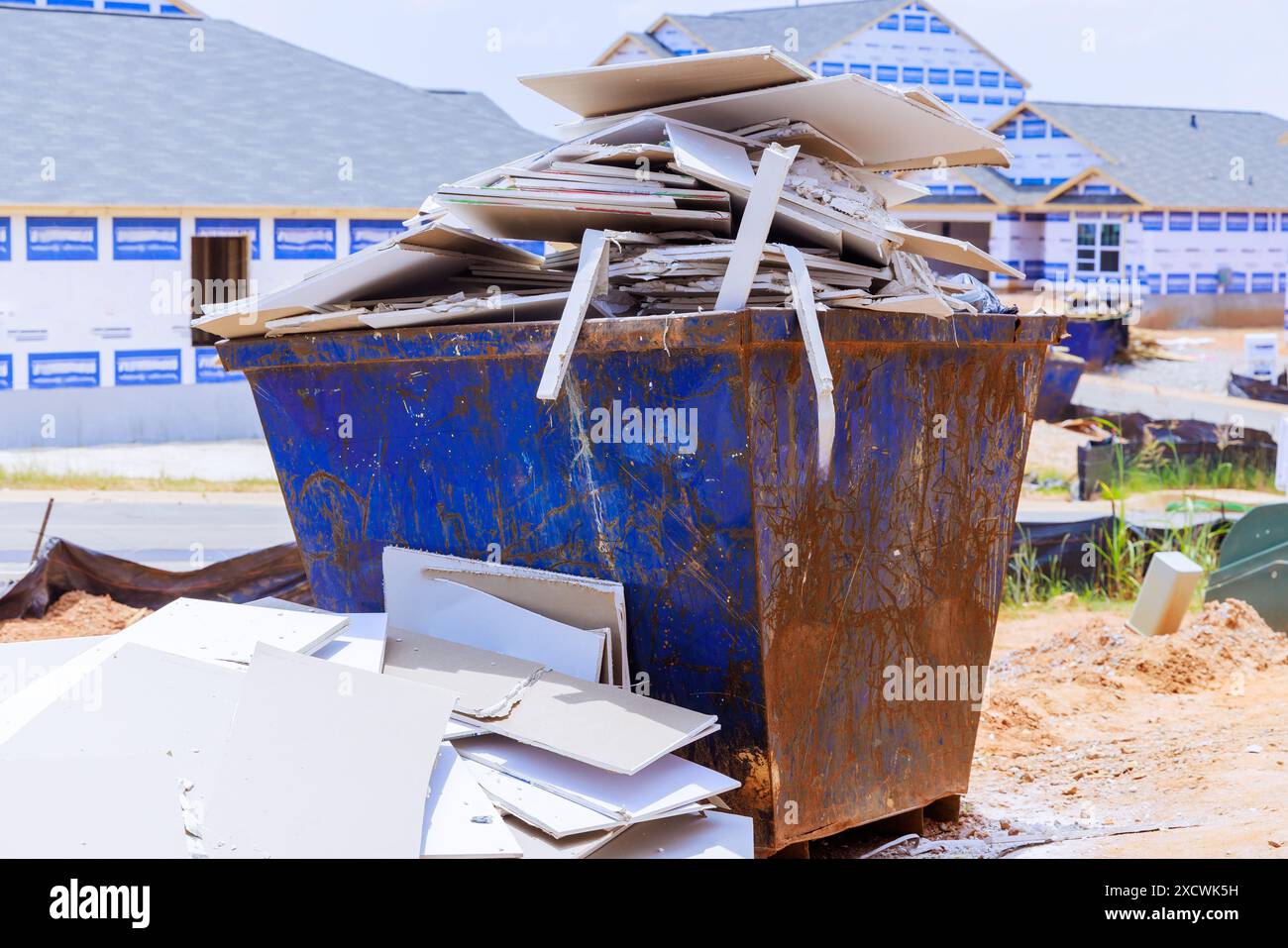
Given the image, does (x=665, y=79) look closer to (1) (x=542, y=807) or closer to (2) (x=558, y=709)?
(2) (x=558, y=709)

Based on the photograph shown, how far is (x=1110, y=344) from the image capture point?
2819 centimetres

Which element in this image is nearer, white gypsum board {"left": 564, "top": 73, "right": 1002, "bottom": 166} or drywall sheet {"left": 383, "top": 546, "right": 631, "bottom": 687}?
drywall sheet {"left": 383, "top": 546, "right": 631, "bottom": 687}

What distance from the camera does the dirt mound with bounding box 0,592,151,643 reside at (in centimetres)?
683

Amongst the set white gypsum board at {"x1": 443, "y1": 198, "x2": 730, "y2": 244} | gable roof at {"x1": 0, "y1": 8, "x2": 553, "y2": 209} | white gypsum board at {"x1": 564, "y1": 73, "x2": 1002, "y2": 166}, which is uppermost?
gable roof at {"x1": 0, "y1": 8, "x2": 553, "y2": 209}

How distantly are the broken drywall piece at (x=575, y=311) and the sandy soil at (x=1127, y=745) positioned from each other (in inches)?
71.3

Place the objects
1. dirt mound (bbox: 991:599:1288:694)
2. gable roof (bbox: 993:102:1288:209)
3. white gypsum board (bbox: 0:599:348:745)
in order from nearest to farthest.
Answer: white gypsum board (bbox: 0:599:348:745), dirt mound (bbox: 991:599:1288:694), gable roof (bbox: 993:102:1288:209)

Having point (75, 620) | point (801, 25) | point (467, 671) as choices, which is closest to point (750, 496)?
point (467, 671)

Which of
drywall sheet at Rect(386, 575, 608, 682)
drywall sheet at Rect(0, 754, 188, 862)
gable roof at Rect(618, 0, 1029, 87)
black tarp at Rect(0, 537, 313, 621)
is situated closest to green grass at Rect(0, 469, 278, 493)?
black tarp at Rect(0, 537, 313, 621)

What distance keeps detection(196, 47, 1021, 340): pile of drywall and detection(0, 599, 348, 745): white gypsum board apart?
0.91m

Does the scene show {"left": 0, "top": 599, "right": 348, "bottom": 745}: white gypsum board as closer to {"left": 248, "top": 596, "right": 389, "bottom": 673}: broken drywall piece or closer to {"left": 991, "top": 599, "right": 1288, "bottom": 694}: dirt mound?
{"left": 248, "top": 596, "right": 389, "bottom": 673}: broken drywall piece

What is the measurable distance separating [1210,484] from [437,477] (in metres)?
11.1

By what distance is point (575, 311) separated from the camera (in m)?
3.53

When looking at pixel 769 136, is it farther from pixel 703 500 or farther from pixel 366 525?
pixel 366 525
